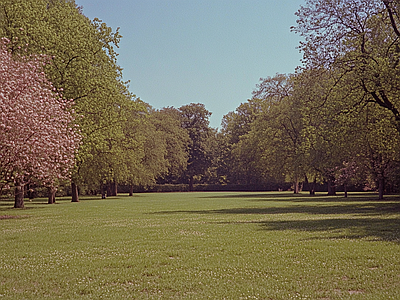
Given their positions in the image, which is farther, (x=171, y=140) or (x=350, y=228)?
(x=171, y=140)

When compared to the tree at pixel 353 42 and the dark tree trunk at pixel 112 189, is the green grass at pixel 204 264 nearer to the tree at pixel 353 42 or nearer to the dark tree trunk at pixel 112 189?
the tree at pixel 353 42

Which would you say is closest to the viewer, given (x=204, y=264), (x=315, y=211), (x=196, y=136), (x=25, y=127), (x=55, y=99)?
(x=204, y=264)

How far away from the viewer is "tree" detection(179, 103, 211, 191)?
124 metres

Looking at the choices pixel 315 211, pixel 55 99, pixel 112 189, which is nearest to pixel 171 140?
pixel 112 189

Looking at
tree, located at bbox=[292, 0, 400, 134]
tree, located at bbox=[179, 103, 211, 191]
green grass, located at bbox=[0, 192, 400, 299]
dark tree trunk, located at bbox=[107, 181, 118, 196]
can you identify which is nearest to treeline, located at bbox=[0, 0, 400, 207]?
tree, located at bbox=[292, 0, 400, 134]

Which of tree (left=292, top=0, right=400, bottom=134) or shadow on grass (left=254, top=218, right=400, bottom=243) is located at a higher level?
tree (left=292, top=0, right=400, bottom=134)

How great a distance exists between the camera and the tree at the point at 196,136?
406 feet

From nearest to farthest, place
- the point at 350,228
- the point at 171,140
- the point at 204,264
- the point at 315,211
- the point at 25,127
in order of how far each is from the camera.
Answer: the point at 204,264
the point at 350,228
the point at 25,127
the point at 315,211
the point at 171,140

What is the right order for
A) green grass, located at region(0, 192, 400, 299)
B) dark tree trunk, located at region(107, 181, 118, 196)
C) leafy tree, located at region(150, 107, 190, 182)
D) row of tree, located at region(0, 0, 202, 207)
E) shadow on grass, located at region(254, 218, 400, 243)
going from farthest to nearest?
1. leafy tree, located at region(150, 107, 190, 182)
2. dark tree trunk, located at region(107, 181, 118, 196)
3. row of tree, located at region(0, 0, 202, 207)
4. shadow on grass, located at region(254, 218, 400, 243)
5. green grass, located at region(0, 192, 400, 299)

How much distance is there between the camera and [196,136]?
126 metres

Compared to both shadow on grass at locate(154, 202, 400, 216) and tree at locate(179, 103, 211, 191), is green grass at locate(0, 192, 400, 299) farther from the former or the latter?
tree at locate(179, 103, 211, 191)

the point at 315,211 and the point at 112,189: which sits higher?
the point at 112,189

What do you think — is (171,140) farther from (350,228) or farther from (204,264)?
(204,264)

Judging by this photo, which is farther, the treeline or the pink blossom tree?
the treeline
